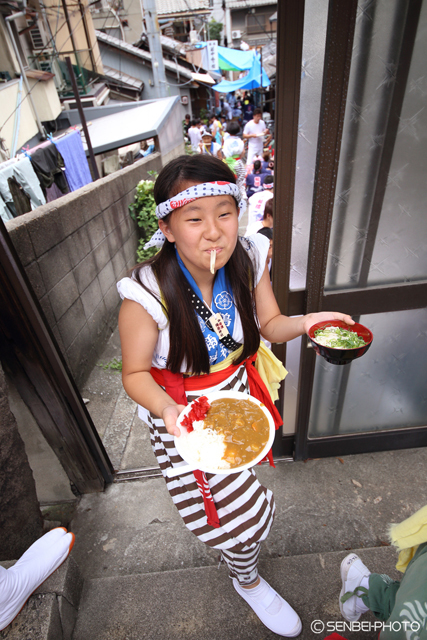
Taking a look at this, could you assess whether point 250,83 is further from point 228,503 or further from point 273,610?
point 273,610

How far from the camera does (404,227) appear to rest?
2016mm

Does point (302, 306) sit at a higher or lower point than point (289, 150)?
lower

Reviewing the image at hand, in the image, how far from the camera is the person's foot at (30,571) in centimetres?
169

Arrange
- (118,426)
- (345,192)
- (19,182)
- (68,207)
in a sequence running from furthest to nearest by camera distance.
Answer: (19,182), (68,207), (118,426), (345,192)

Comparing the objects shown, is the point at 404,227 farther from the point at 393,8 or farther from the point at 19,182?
the point at 19,182

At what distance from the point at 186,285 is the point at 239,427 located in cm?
68

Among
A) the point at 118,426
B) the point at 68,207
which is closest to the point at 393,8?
the point at 68,207

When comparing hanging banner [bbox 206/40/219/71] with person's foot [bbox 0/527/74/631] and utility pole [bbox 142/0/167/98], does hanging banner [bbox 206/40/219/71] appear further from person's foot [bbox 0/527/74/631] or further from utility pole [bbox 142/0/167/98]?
person's foot [bbox 0/527/74/631]

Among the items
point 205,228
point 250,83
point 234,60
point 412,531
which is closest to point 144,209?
point 205,228

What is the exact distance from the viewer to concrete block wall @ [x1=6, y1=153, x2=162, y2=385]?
3.22m

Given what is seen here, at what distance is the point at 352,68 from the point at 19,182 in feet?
16.0

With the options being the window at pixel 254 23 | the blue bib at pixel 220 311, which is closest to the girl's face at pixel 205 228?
the blue bib at pixel 220 311

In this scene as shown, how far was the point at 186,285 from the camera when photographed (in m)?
1.57

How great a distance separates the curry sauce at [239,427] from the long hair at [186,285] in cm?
22
